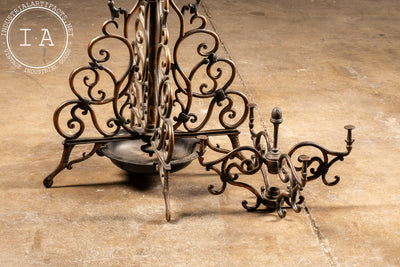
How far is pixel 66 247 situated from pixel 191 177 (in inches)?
34.8

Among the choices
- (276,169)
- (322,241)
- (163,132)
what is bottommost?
(322,241)

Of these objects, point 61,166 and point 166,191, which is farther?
point 61,166

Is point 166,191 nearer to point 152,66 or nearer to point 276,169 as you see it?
point 276,169

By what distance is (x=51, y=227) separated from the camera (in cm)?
324

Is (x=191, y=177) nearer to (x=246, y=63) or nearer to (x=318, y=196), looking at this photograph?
(x=318, y=196)

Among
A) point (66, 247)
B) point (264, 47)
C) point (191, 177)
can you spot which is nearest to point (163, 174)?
point (191, 177)

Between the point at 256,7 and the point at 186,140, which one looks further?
the point at 256,7

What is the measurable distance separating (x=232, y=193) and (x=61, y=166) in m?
0.87

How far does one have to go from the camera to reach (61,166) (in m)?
3.57

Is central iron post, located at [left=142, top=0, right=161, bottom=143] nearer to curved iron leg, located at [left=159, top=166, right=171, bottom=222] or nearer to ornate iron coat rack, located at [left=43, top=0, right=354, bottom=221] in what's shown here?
ornate iron coat rack, located at [left=43, top=0, right=354, bottom=221]

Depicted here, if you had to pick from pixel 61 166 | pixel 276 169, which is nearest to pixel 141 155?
pixel 61 166

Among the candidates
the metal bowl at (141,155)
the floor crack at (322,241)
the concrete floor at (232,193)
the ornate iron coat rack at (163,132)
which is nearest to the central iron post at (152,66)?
the ornate iron coat rack at (163,132)

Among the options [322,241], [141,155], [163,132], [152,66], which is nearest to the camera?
[322,241]

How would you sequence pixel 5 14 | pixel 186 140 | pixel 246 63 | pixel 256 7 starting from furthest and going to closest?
pixel 256 7
pixel 5 14
pixel 246 63
pixel 186 140
